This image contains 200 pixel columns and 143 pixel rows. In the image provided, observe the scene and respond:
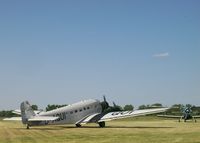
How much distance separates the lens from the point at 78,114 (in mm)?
52969

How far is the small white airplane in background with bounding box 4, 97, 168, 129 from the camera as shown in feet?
164

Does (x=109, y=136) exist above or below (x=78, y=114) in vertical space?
below

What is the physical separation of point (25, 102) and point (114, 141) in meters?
26.4

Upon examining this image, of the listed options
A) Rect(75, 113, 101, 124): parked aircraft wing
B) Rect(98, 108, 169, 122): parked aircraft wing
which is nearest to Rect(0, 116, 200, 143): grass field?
Rect(98, 108, 169, 122): parked aircraft wing

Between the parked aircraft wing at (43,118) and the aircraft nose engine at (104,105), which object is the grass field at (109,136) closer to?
the parked aircraft wing at (43,118)

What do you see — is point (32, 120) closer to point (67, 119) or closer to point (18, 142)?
point (67, 119)

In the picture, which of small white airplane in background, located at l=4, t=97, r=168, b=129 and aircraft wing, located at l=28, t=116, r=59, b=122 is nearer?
aircraft wing, located at l=28, t=116, r=59, b=122

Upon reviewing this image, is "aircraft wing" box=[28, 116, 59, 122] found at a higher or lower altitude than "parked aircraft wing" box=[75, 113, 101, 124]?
higher

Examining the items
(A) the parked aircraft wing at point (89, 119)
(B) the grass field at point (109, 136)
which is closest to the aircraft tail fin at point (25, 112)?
(A) the parked aircraft wing at point (89, 119)

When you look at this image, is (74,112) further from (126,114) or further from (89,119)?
(126,114)

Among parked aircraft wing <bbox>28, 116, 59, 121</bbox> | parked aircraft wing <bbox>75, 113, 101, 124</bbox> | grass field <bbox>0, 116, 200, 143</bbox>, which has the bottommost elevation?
grass field <bbox>0, 116, 200, 143</bbox>

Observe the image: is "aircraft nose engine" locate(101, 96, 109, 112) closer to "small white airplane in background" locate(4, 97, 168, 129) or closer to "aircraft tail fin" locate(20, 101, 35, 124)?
"small white airplane in background" locate(4, 97, 168, 129)

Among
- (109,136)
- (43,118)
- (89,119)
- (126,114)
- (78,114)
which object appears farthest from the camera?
(78,114)

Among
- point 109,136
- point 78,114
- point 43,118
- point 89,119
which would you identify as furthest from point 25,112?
point 109,136
